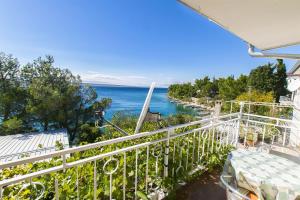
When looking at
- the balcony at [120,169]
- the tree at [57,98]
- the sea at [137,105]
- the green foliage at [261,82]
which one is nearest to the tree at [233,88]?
the green foliage at [261,82]

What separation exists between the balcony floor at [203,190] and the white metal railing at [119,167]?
0.15 m

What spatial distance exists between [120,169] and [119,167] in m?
0.02

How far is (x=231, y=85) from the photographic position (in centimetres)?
2686

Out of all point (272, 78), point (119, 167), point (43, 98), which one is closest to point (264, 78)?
point (272, 78)

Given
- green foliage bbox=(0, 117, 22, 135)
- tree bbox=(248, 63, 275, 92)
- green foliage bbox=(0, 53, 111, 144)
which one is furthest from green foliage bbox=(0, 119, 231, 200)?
tree bbox=(248, 63, 275, 92)

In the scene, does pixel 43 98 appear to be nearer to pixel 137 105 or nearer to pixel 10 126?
pixel 10 126

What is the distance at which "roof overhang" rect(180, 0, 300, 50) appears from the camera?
126 cm

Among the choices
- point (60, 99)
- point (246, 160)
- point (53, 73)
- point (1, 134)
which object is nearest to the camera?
point (246, 160)

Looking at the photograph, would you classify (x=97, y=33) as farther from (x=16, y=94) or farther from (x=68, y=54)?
(x=16, y=94)

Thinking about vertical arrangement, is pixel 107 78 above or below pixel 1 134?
above

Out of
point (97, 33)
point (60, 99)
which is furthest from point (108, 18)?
point (60, 99)

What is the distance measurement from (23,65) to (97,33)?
8677mm

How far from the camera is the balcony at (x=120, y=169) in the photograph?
1.37 meters

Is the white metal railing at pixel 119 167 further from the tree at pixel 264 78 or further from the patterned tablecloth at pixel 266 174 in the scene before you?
the tree at pixel 264 78
